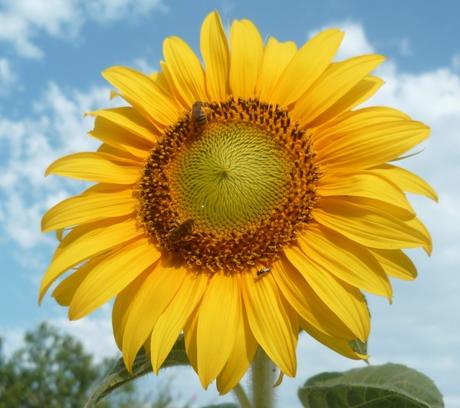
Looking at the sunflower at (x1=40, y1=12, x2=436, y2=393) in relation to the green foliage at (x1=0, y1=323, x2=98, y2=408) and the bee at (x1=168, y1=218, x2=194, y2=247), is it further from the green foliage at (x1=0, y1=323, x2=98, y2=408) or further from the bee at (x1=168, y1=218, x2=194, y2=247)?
the green foliage at (x1=0, y1=323, x2=98, y2=408)

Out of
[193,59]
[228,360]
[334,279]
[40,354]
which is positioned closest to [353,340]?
[334,279]

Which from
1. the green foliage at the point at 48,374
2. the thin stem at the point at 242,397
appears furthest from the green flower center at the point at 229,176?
the green foliage at the point at 48,374

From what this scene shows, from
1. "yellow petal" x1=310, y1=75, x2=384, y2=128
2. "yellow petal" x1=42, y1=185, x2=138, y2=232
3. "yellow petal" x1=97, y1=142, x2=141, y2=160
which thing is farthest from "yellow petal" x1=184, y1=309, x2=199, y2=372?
"yellow petal" x1=310, y1=75, x2=384, y2=128

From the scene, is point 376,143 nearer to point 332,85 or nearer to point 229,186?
point 332,85

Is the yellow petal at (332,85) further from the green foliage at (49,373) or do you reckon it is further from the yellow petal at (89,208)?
the green foliage at (49,373)

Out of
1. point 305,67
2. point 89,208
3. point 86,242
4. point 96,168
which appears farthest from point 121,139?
point 305,67
